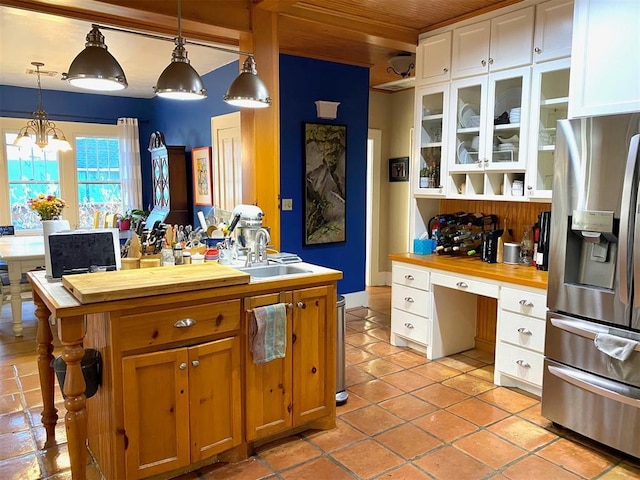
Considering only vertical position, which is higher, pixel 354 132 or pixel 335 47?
pixel 335 47

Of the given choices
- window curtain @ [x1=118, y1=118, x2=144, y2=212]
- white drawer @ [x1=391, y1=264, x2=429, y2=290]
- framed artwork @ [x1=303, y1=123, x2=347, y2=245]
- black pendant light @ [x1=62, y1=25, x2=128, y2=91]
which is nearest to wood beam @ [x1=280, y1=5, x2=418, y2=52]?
framed artwork @ [x1=303, y1=123, x2=347, y2=245]

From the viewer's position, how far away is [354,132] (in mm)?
5043

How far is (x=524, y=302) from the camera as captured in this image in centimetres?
303

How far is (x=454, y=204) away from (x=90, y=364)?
3100 millimetres

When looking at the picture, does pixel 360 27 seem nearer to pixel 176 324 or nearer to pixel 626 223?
pixel 626 223

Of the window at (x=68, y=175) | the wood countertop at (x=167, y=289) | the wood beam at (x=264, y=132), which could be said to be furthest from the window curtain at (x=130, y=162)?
the wood countertop at (x=167, y=289)

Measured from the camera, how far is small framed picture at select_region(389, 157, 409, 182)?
6.04m

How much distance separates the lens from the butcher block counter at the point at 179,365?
194cm

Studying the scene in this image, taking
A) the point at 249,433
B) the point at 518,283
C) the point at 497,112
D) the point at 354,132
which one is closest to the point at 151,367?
the point at 249,433

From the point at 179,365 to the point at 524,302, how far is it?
2.14m

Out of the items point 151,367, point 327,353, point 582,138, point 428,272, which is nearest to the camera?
point 151,367

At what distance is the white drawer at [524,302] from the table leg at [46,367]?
107 inches

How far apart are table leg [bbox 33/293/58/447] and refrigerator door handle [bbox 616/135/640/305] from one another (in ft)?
9.31

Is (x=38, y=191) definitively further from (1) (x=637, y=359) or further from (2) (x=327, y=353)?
(1) (x=637, y=359)
